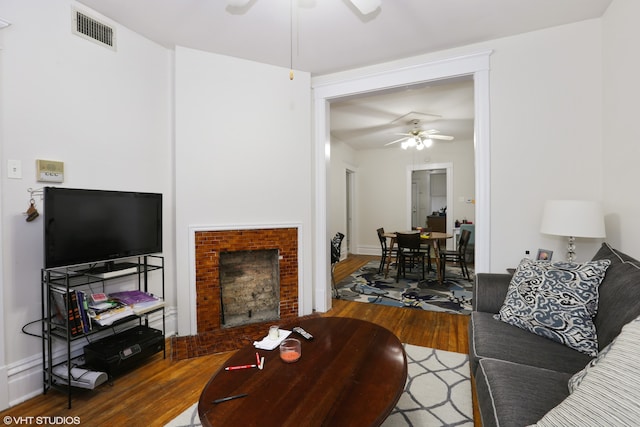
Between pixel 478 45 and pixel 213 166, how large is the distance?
2802mm

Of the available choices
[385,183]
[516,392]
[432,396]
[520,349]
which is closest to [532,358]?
[520,349]

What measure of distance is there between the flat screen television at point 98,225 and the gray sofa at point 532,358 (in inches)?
97.8

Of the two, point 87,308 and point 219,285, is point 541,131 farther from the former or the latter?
point 87,308

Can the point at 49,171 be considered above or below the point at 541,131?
below

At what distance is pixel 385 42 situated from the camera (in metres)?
2.73

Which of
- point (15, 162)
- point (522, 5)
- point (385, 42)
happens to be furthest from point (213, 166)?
point (522, 5)

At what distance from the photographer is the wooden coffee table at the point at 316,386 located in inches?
41.6

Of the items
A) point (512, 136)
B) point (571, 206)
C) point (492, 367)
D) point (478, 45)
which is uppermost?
point (478, 45)

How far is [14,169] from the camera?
188cm

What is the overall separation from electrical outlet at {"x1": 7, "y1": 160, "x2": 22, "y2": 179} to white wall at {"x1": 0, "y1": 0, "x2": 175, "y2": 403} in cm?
2

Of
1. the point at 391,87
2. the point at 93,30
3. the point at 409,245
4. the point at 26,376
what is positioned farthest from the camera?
the point at 409,245

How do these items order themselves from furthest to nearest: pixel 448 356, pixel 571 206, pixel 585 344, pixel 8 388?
pixel 448 356 < pixel 571 206 < pixel 8 388 < pixel 585 344

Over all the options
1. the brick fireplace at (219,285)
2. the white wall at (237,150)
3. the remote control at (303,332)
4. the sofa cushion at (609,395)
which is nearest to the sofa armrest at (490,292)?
the sofa cushion at (609,395)

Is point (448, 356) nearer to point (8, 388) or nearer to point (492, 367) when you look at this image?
point (492, 367)
